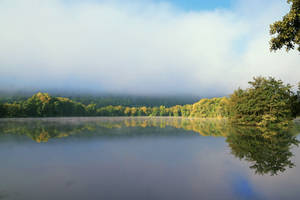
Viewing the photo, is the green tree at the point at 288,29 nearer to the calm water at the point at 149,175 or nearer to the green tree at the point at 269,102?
the calm water at the point at 149,175

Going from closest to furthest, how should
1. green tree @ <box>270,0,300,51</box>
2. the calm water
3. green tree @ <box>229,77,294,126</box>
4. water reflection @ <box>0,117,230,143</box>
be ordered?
the calm water → green tree @ <box>270,0,300,51</box> → water reflection @ <box>0,117,230,143</box> → green tree @ <box>229,77,294,126</box>

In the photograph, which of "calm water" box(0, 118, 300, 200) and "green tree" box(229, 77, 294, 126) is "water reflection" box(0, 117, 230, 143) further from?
"calm water" box(0, 118, 300, 200)

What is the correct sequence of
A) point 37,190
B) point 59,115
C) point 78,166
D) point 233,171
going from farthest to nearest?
point 59,115, point 78,166, point 233,171, point 37,190

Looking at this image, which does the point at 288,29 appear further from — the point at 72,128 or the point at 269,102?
the point at 72,128

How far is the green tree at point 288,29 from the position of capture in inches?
473

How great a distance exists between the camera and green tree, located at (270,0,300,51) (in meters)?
12.0

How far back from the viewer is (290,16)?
12.0 metres

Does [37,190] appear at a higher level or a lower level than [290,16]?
lower

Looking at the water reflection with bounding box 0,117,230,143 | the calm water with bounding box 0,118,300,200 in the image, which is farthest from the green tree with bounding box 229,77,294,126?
the calm water with bounding box 0,118,300,200

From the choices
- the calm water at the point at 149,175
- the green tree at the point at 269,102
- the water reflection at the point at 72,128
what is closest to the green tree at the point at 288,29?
the calm water at the point at 149,175

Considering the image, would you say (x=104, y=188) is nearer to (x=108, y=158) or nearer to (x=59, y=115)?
(x=108, y=158)

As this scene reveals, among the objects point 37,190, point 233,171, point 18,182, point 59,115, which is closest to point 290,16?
point 233,171

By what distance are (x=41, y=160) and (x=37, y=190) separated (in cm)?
500

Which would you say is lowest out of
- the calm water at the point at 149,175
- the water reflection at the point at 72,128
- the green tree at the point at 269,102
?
the calm water at the point at 149,175
